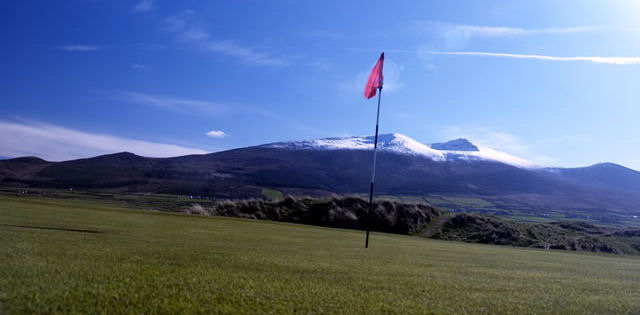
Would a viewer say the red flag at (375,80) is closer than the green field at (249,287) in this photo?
No

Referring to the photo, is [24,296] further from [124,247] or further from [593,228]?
[593,228]

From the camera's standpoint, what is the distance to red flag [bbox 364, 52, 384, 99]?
63.3ft

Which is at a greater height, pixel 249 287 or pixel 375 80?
pixel 375 80

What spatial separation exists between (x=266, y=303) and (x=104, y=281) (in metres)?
2.36

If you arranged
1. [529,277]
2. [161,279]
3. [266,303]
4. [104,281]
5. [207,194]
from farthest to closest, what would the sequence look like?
[207,194] < [529,277] < [161,279] < [104,281] < [266,303]

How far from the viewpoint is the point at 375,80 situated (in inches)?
771

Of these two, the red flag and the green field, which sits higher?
the red flag

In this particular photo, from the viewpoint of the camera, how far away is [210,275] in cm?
701

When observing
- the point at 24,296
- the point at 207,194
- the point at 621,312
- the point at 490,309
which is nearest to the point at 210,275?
the point at 24,296

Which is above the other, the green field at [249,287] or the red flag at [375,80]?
the red flag at [375,80]

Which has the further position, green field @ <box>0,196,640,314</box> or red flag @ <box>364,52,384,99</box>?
red flag @ <box>364,52,384,99</box>

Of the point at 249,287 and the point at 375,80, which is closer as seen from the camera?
the point at 249,287

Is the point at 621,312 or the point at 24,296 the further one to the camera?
the point at 621,312

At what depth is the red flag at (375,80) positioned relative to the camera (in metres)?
19.3
